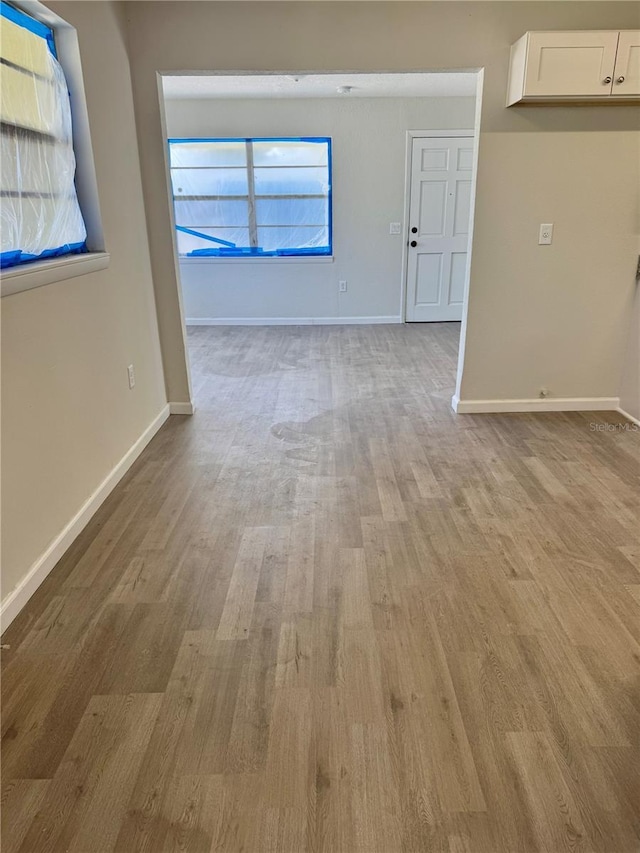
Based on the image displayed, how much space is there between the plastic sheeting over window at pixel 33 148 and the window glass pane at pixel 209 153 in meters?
3.89

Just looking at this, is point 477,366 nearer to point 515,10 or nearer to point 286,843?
point 515,10

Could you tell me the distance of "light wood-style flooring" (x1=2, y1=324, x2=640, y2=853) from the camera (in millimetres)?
1280

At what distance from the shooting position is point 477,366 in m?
3.63

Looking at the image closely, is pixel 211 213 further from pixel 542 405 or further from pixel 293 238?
pixel 542 405

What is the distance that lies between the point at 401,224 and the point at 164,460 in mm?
4375

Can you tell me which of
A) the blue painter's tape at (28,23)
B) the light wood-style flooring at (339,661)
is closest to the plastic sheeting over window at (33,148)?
the blue painter's tape at (28,23)

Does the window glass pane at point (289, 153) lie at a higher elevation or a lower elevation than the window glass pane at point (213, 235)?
higher

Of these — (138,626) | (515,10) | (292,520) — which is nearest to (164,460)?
(292,520)

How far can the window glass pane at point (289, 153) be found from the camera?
5.92 metres

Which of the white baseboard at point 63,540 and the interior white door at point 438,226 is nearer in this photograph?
the white baseboard at point 63,540

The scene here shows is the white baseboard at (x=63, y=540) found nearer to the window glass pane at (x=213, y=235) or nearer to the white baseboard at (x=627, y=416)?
the white baseboard at (x=627, y=416)

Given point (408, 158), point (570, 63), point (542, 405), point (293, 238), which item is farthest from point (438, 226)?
point (570, 63)

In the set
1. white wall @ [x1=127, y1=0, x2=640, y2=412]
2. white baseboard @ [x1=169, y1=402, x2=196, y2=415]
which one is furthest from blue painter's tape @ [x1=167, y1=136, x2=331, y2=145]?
white baseboard @ [x1=169, y1=402, x2=196, y2=415]

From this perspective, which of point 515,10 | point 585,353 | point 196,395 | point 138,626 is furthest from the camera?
point 196,395
